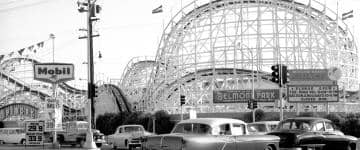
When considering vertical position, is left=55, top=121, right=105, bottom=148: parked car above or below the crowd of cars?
below

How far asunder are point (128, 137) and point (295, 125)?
1138cm

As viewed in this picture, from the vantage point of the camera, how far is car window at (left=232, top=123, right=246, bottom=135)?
1614 centimetres

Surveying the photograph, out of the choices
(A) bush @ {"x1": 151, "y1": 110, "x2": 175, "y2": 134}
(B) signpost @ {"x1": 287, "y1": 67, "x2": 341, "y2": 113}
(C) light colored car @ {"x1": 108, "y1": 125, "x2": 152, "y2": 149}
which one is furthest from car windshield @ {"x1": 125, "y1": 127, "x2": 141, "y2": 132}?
(A) bush @ {"x1": 151, "y1": 110, "x2": 175, "y2": 134}

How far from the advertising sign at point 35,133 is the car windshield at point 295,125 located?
15.9m

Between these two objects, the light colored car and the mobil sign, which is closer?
the light colored car

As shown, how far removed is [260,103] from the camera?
44.9m

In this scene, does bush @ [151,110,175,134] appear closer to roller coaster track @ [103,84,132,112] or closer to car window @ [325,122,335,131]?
Result: roller coaster track @ [103,84,132,112]

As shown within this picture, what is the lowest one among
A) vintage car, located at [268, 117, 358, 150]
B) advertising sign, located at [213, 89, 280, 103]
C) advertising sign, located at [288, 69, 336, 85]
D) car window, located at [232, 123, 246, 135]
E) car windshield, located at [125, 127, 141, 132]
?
car windshield, located at [125, 127, 141, 132]

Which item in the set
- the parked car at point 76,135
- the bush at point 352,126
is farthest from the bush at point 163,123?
the bush at point 352,126

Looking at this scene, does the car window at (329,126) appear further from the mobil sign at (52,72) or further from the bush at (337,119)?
the mobil sign at (52,72)

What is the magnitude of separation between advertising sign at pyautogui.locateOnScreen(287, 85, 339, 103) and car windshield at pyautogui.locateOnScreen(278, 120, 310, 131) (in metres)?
18.0

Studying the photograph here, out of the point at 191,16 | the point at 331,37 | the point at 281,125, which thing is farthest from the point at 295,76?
the point at 281,125

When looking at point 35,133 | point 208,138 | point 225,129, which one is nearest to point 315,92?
point 35,133

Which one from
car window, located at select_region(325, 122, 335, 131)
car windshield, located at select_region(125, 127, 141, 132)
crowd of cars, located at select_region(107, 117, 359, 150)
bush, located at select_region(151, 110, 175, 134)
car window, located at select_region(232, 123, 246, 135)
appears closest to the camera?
crowd of cars, located at select_region(107, 117, 359, 150)
